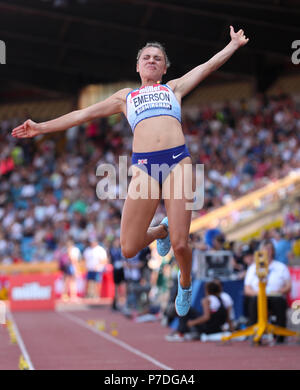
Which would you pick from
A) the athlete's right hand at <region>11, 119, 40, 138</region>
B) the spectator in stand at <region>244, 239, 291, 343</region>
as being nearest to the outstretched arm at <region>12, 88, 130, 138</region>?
the athlete's right hand at <region>11, 119, 40, 138</region>

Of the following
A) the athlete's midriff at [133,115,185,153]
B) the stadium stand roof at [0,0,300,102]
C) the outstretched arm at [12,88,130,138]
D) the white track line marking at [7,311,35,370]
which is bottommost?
the white track line marking at [7,311,35,370]

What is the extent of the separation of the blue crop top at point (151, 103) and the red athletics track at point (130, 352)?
3.67 m

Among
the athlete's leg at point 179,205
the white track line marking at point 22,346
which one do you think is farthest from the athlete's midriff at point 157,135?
the white track line marking at point 22,346

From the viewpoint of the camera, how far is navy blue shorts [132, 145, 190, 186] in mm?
6367

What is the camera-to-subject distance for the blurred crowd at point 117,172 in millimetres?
19594

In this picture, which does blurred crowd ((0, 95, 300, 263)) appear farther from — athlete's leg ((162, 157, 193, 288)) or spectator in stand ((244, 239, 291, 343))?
athlete's leg ((162, 157, 193, 288))

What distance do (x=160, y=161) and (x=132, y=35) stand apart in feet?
75.1

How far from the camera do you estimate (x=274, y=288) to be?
1233 cm

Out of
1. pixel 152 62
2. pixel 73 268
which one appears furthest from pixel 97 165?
pixel 152 62

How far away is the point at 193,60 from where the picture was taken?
29.2 m

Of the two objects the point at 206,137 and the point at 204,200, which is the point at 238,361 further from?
the point at 206,137

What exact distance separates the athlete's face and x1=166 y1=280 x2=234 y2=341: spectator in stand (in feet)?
21.4

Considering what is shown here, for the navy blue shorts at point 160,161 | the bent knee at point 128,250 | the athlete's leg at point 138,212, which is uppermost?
the navy blue shorts at point 160,161

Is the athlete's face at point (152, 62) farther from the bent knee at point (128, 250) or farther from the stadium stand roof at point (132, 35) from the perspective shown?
the stadium stand roof at point (132, 35)
